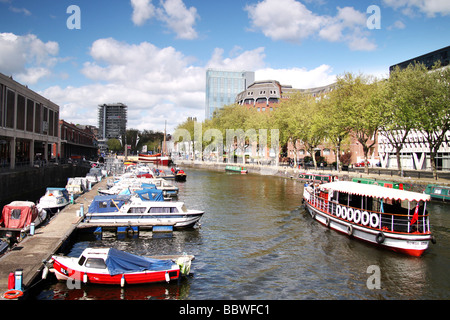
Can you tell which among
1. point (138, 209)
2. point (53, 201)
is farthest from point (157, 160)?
point (138, 209)

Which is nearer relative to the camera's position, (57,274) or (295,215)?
(57,274)

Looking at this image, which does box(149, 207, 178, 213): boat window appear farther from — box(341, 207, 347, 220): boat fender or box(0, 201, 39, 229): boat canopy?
box(341, 207, 347, 220): boat fender

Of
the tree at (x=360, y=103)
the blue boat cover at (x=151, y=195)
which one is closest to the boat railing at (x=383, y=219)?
the blue boat cover at (x=151, y=195)

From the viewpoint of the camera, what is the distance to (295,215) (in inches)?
1465

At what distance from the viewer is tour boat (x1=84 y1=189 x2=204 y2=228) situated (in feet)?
94.7

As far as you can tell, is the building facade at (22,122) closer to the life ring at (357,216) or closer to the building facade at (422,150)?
the life ring at (357,216)

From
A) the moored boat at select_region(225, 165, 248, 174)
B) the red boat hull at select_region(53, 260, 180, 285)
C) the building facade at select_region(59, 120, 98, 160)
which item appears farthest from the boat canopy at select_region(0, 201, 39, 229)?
the building facade at select_region(59, 120, 98, 160)

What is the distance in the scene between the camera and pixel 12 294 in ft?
47.1

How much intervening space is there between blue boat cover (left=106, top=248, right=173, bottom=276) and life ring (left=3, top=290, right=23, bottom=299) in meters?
4.15

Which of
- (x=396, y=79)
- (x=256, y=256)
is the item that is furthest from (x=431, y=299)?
(x=396, y=79)

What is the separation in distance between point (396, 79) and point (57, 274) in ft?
184

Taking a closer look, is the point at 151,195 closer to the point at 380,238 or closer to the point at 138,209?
the point at 138,209
